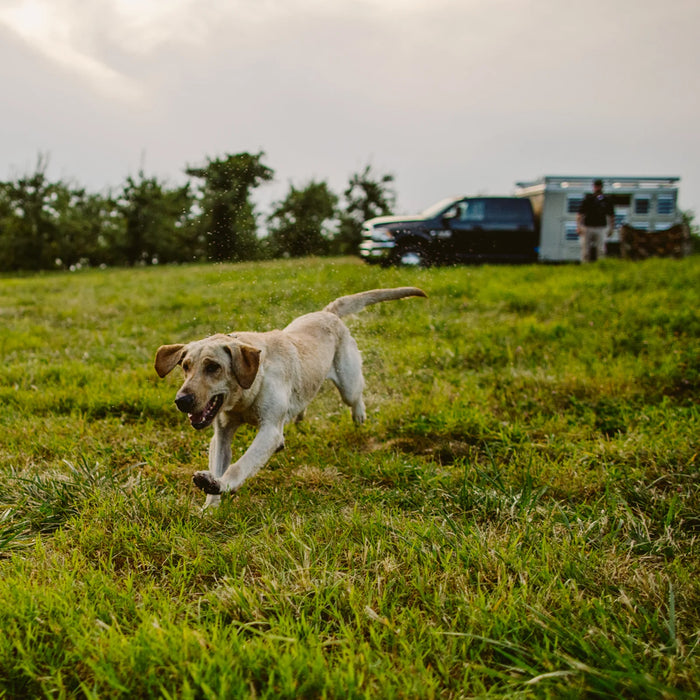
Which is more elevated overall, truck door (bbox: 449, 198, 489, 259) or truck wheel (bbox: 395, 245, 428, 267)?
truck door (bbox: 449, 198, 489, 259)

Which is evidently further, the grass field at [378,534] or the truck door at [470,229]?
the truck door at [470,229]

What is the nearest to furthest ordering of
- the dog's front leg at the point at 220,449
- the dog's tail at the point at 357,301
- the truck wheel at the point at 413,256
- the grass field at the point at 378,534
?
1. the grass field at the point at 378,534
2. the dog's front leg at the point at 220,449
3. the dog's tail at the point at 357,301
4. the truck wheel at the point at 413,256

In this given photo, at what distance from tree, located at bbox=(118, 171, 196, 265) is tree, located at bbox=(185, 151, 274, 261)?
2663 cm

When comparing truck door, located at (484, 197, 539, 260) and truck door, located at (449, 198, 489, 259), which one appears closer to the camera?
truck door, located at (449, 198, 489, 259)

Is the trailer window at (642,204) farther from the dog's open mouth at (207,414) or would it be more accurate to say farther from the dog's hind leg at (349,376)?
the dog's open mouth at (207,414)

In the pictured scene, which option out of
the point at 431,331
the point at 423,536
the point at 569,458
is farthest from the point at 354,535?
the point at 431,331

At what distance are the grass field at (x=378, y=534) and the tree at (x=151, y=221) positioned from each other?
27.2 metres

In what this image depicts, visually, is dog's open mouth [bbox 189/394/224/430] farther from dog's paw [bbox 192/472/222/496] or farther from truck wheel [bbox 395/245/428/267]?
truck wheel [bbox 395/245/428/267]

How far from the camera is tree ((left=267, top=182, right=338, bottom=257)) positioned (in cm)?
650

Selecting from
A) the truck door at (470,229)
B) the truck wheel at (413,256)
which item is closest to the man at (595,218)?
the truck door at (470,229)

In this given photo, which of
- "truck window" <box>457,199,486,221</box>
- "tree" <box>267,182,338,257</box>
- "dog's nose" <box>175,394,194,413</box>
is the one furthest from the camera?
"truck window" <box>457,199,486,221</box>

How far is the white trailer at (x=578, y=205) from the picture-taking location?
18.0 m

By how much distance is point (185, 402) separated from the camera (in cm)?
297

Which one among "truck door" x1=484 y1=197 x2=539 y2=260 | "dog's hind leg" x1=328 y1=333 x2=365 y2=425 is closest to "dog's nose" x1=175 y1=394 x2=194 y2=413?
"dog's hind leg" x1=328 y1=333 x2=365 y2=425
